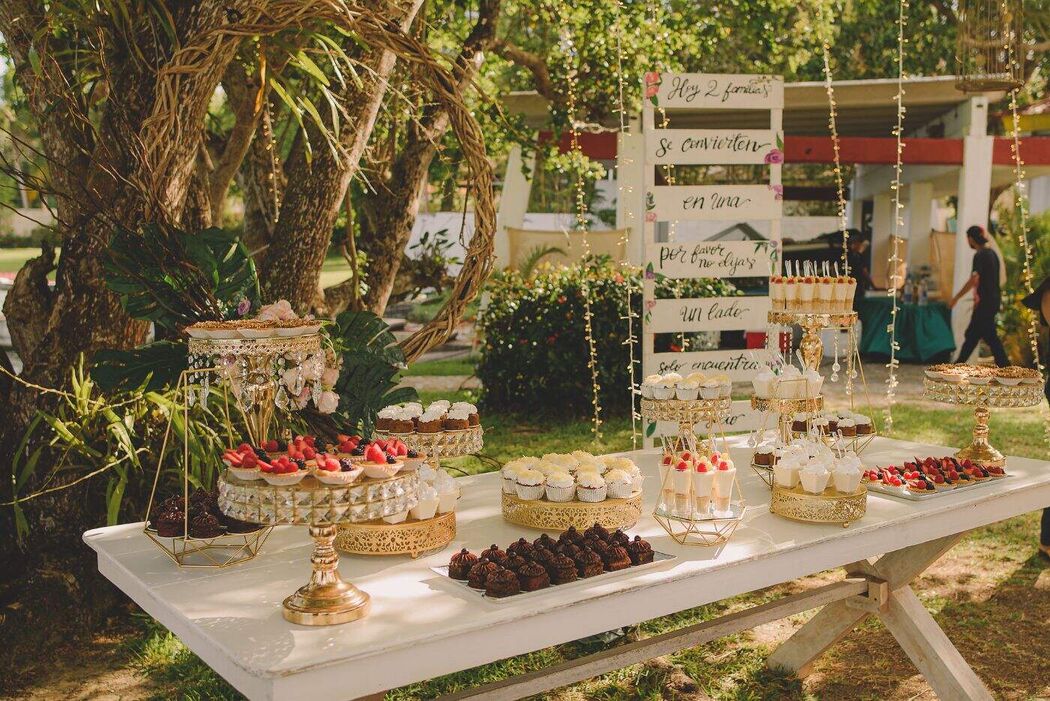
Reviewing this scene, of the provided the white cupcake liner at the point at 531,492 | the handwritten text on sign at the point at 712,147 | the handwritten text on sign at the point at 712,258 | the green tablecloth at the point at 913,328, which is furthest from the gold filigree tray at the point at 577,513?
the green tablecloth at the point at 913,328

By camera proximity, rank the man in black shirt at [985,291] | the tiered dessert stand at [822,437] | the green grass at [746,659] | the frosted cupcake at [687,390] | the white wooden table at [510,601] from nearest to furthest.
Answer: the white wooden table at [510,601]
the tiered dessert stand at [822,437]
the frosted cupcake at [687,390]
the green grass at [746,659]
the man in black shirt at [985,291]

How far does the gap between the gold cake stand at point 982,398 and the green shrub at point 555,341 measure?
163 inches

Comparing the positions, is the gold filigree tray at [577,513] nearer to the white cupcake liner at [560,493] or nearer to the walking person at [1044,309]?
the white cupcake liner at [560,493]

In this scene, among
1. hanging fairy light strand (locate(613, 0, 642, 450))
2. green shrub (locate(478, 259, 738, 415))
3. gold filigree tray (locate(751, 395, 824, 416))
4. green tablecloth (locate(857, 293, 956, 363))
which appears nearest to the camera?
gold filigree tray (locate(751, 395, 824, 416))

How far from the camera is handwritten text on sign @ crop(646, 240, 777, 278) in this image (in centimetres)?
423

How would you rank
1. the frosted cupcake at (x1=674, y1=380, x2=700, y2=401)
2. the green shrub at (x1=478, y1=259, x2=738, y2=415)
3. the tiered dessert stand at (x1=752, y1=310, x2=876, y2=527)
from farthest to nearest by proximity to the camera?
the green shrub at (x1=478, y1=259, x2=738, y2=415)
the frosted cupcake at (x1=674, y1=380, x2=700, y2=401)
the tiered dessert stand at (x1=752, y1=310, x2=876, y2=527)

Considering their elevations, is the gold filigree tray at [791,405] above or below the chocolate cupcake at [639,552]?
above

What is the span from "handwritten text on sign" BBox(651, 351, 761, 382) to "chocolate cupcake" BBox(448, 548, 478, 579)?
2379 mm

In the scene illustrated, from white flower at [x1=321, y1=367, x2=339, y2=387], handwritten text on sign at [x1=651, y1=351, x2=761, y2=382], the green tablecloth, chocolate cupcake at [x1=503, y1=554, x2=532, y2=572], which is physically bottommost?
the green tablecloth

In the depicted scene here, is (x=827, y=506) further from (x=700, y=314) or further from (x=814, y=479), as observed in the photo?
(x=700, y=314)

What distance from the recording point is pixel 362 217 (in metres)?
8.02

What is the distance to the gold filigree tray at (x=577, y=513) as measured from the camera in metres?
2.30

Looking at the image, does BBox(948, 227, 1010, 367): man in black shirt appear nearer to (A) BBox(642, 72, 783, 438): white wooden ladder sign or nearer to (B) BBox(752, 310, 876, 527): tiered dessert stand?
(A) BBox(642, 72, 783, 438): white wooden ladder sign

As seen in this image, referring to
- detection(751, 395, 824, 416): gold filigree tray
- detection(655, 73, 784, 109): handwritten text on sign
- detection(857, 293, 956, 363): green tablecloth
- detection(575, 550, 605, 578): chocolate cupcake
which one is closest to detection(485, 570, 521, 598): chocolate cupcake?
detection(575, 550, 605, 578): chocolate cupcake
